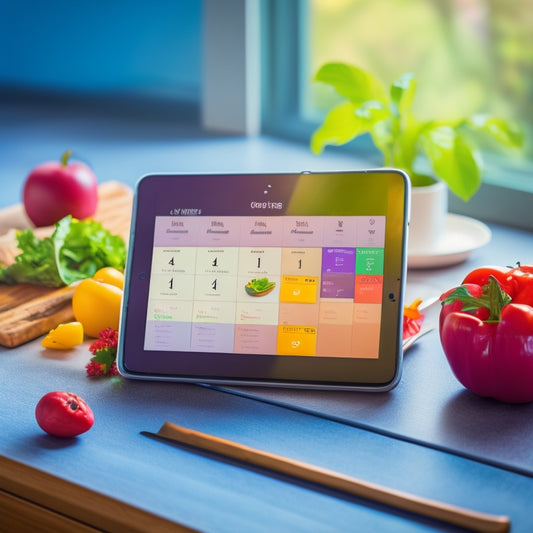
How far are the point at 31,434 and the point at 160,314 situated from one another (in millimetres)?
189

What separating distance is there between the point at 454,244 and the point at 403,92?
241 mm

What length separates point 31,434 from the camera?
885 mm

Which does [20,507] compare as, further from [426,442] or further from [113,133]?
[113,133]

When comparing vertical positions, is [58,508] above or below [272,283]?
below

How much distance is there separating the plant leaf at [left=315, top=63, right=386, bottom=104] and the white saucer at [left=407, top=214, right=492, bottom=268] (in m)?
0.23

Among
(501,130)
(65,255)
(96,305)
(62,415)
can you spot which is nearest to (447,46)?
(501,130)

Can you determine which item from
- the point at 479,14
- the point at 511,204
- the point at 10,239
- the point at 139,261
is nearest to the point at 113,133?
the point at 10,239

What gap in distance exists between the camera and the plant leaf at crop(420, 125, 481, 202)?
123cm

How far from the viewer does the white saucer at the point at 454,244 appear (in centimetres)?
126

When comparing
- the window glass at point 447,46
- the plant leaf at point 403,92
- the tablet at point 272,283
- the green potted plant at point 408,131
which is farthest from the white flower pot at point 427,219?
the window glass at point 447,46

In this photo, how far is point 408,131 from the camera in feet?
4.22

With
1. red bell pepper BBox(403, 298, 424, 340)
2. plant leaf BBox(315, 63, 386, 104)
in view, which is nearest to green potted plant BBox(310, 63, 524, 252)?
plant leaf BBox(315, 63, 386, 104)

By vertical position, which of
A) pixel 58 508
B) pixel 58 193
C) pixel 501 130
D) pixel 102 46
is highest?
pixel 102 46

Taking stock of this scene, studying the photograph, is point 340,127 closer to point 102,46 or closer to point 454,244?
point 454,244
